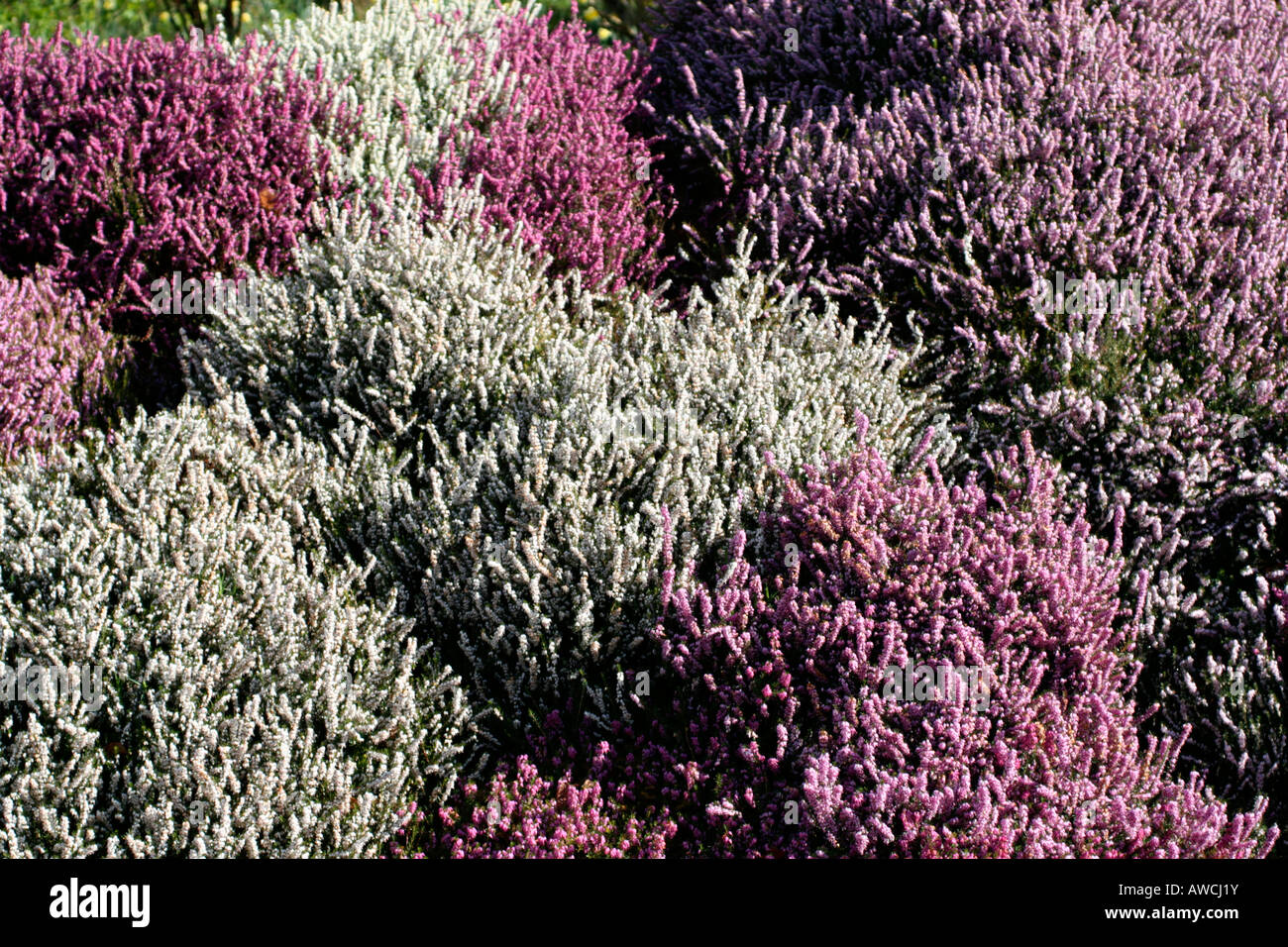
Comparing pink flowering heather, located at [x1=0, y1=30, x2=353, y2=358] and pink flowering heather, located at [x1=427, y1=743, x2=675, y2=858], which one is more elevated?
pink flowering heather, located at [x1=0, y1=30, x2=353, y2=358]

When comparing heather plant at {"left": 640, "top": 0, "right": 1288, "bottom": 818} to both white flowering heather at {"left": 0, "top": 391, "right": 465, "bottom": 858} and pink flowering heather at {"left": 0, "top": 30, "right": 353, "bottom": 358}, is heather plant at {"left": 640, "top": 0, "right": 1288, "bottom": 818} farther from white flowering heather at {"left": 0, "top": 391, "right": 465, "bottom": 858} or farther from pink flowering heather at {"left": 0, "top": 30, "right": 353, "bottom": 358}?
white flowering heather at {"left": 0, "top": 391, "right": 465, "bottom": 858}

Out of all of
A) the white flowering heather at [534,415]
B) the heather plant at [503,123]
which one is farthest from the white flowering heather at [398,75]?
the white flowering heather at [534,415]

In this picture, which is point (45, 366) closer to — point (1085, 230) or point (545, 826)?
point (545, 826)

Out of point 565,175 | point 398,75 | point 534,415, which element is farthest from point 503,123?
point 534,415

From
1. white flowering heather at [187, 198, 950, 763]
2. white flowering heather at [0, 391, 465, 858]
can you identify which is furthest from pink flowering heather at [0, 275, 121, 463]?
white flowering heather at [0, 391, 465, 858]

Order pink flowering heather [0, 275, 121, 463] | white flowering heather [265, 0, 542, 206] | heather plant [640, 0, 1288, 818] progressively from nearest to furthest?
1. heather plant [640, 0, 1288, 818]
2. pink flowering heather [0, 275, 121, 463]
3. white flowering heather [265, 0, 542, 206]

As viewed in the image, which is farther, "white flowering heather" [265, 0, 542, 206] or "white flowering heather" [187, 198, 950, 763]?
"white flowering heather" [265, 0, 542, 206]

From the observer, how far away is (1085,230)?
3.95 metres

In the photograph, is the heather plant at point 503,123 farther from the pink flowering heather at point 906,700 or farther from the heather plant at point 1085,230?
the pink flowering heather at point 906,700

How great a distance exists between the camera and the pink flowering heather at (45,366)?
3818 mm

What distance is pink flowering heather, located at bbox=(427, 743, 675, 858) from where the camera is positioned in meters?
2.64

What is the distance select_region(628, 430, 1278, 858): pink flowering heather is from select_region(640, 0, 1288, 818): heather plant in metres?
0.38
